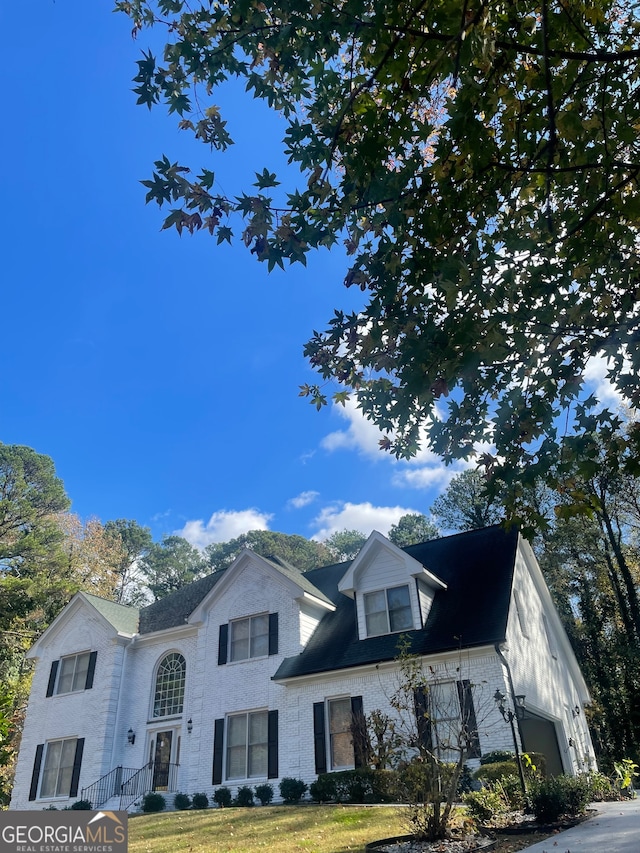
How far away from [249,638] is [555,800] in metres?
11.5

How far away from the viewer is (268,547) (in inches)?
2216

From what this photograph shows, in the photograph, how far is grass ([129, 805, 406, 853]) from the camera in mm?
9367

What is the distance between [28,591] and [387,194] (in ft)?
78.7

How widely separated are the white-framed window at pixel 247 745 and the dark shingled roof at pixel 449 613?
174 centimetres

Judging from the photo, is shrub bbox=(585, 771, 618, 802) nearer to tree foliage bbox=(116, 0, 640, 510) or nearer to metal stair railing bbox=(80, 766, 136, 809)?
tree foliage bbox=(116, 0, 640, 510)

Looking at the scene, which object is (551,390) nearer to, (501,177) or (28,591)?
(501,177)

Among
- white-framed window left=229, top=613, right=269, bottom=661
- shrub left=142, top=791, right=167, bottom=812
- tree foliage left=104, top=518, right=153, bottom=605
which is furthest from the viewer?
tree foliage left=104, top=518, right=153, bottom=605

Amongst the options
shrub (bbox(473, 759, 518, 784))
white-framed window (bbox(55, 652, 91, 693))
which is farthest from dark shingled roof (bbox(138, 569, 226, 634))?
shrub (bbox(473, 759, 518, 784))

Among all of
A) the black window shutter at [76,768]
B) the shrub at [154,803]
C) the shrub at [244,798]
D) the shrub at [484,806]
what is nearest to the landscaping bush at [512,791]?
the shrub at [484,806]

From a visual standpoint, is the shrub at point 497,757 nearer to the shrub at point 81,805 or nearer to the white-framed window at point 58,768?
the shrub at point 81,805

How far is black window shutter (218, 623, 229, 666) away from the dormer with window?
453 centimetres

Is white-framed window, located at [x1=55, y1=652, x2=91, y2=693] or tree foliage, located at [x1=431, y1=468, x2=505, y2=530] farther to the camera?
tree foliage, located at [x1=431, y1=468, x2=505, y2=530]

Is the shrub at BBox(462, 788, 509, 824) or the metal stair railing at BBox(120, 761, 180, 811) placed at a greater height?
the metal stair railing at BBox(120, 761, 180, 811)

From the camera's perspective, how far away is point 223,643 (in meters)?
20.1
